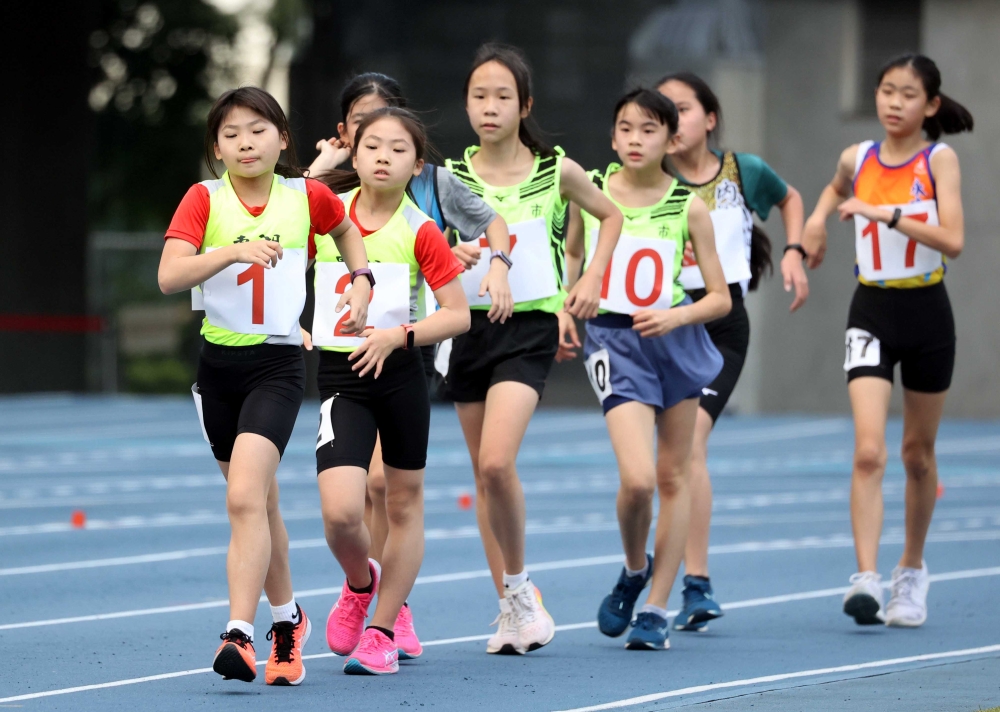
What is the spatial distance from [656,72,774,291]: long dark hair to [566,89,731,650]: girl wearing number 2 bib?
1.88 ft

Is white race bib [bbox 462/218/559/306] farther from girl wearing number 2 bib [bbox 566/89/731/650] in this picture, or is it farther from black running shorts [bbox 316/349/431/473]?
black running shorts [bbox 316/349/431/473]

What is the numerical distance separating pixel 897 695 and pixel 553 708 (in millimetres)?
1151

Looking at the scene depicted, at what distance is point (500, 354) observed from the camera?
5980 mm

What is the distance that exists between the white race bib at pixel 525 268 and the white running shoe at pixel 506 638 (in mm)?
1139

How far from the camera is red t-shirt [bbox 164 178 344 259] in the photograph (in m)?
5.07

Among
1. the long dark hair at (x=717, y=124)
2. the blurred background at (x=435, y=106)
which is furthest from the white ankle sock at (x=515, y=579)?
the blurred background at (x=435, y=106)

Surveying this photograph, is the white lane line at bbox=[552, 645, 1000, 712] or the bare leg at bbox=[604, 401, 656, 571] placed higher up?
the bare leg at bbox=[604, 401, 656, 571]

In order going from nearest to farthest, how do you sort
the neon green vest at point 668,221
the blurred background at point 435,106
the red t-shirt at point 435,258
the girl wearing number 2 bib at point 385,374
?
the girl wearing number 2 bib at point 385,374
the red t-shirt at point 435,258
the neon green vest at point 668,221
the blurred background at point 435,106

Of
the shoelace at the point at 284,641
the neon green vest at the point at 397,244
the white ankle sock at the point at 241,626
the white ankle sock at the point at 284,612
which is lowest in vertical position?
the shoelace at the point at 284,641

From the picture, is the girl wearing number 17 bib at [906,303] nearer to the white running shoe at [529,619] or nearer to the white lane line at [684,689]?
the white lane line at [684,689]

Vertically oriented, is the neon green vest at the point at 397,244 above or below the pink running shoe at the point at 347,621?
above

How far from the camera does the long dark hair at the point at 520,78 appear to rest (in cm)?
604

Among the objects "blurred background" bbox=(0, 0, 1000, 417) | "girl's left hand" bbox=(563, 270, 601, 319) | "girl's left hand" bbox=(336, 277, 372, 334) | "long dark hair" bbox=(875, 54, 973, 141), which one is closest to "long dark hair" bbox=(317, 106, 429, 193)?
"girl's left hand" bbox=(336, 277, 372, 334)

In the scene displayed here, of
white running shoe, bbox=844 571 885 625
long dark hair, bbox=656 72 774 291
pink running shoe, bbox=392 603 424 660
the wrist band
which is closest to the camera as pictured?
pink running shoe, bbox=392 603 424 660
